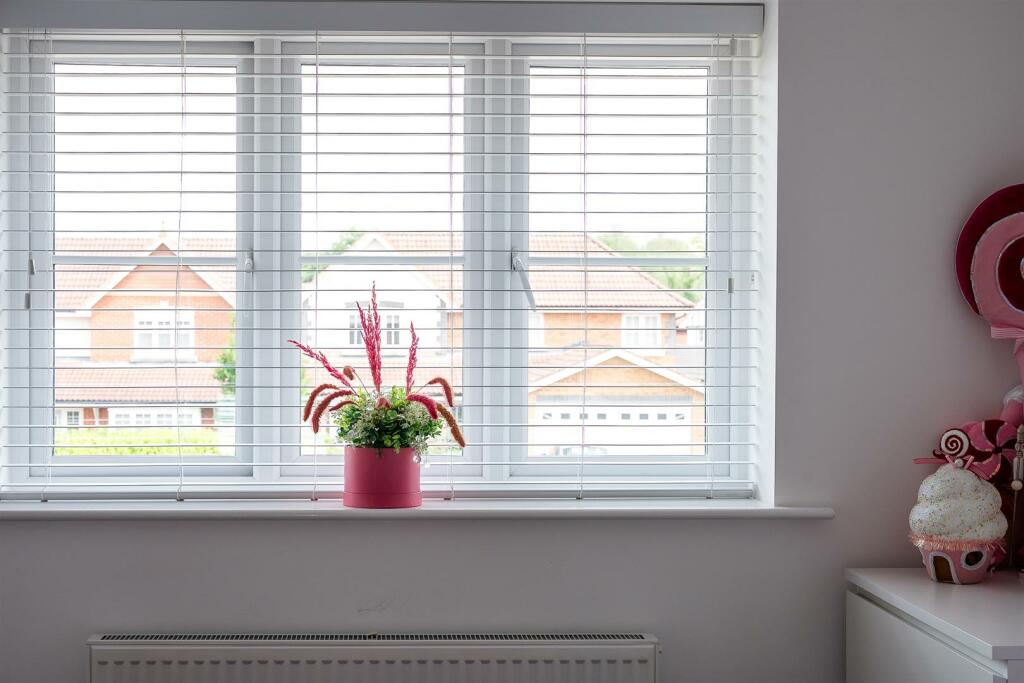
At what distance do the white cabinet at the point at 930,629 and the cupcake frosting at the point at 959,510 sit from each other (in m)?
0.12

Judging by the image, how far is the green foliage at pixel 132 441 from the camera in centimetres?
226

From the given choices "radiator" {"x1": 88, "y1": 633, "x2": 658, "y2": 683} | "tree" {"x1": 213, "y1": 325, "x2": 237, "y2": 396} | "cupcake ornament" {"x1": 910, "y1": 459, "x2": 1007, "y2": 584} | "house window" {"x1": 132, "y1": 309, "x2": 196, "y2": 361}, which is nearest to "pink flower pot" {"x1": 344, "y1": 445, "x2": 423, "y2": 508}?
"radiator" {"x1": 88, "y1": 633, "x2": 658, "y2": 683}

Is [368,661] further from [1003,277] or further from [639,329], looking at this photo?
[1003,277]

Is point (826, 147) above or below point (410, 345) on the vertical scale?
above

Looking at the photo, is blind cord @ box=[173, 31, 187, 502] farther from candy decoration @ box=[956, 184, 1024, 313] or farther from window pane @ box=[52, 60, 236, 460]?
candy decoration @ box=[956, 184, 1024, 313]

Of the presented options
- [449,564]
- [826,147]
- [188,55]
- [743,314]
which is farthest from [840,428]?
[188,55]

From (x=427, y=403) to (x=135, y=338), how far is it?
82cm

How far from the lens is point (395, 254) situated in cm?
228

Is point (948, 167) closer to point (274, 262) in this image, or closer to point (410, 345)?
point (410, 345)

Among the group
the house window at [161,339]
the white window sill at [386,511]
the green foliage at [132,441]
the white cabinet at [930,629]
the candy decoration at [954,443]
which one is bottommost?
the white cabinet at [930,629]

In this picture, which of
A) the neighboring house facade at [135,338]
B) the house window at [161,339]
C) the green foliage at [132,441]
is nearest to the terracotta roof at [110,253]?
the neighboring house facade at [135,338]

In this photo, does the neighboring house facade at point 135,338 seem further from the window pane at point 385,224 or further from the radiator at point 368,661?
the radiator at point 368,661

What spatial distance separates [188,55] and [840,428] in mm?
1864

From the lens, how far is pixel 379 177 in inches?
90.4
